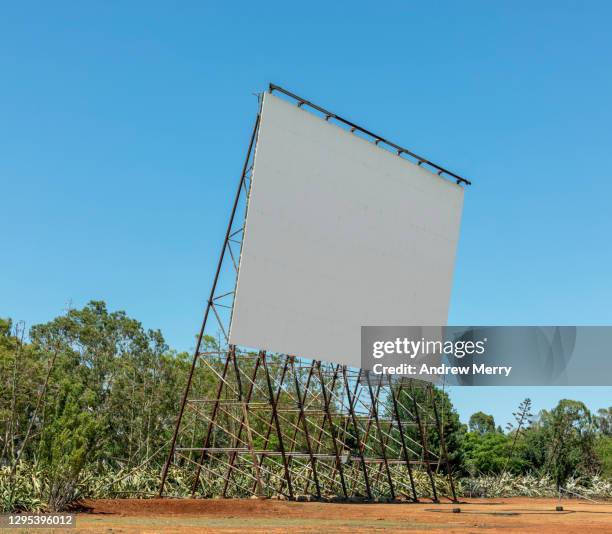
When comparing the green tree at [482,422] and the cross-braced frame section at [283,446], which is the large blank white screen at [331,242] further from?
the green tree at [482,422]

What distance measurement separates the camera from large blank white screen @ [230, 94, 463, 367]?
21125mm

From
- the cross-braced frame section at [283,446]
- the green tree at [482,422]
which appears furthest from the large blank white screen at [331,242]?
the green tree at [482,422]

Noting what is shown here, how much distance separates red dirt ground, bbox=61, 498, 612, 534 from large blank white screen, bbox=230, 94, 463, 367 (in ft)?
13.4

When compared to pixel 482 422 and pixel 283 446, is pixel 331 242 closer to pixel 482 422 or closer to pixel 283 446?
pixel 283 446

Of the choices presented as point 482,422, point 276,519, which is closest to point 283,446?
point 276,519

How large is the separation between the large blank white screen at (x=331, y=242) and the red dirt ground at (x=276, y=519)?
4.07 m

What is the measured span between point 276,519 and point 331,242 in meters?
8.49

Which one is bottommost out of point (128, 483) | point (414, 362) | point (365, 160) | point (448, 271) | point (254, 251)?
point (128, 483)

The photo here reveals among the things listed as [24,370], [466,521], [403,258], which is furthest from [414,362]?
[24,370]

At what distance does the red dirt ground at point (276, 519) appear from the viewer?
46.6 feet

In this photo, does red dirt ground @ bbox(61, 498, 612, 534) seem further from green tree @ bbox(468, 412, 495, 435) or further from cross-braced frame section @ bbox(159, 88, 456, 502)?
green tree @ bbox(468, 412, 495, 435)

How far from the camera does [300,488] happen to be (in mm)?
26422

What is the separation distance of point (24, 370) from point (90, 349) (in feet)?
35.9

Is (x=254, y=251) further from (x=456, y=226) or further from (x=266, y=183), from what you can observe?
(x=456, y=226)
